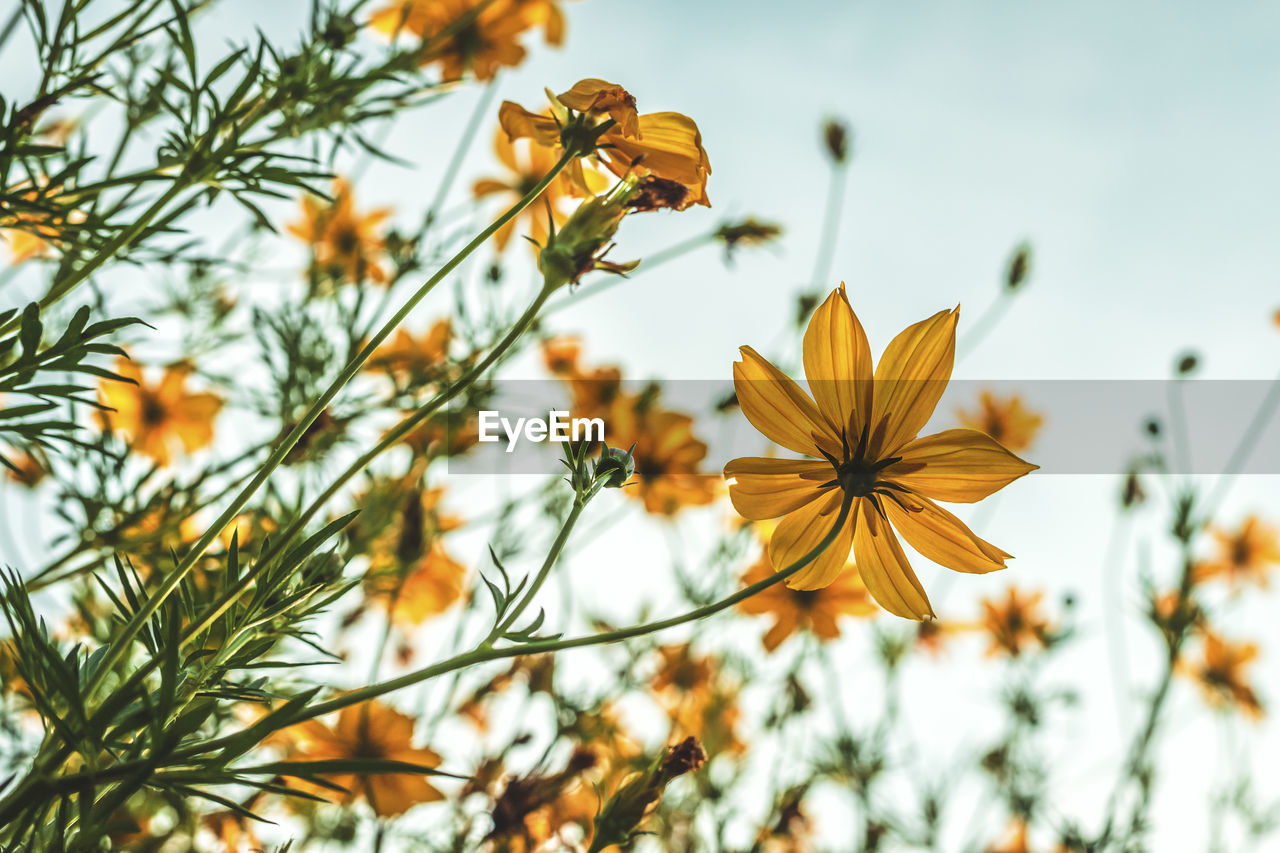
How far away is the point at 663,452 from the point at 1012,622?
1.29m

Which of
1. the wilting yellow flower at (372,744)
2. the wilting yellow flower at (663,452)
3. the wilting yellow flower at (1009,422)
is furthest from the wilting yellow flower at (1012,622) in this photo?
the wilting yellow flower at (372,744)

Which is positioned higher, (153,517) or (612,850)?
(153,517)

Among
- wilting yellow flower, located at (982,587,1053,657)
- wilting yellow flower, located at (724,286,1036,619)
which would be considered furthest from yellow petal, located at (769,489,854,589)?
wilting yellow flower, located at (982,587,1053,657)

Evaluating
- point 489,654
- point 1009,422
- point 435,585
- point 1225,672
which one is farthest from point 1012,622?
point 489,654

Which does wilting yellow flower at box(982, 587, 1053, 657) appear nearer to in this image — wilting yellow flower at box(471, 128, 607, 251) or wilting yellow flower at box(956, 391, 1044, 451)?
wilting yellow flower at box(956, 391, 1044, 451)

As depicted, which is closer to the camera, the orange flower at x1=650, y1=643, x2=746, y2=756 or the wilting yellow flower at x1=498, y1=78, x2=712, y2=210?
the wilting yellow flower at x1=498, y1=78, x2=712, y2=210

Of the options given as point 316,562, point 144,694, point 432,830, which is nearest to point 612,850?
point 432,830

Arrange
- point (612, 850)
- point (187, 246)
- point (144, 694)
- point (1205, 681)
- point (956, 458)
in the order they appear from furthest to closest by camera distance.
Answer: point (1205, 681) → point (612, 850) → point (187, 246) → point (956, 458) → point (144, 694)

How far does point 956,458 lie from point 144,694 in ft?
1.40

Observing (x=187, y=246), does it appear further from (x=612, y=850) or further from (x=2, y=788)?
(x=612, y=850)

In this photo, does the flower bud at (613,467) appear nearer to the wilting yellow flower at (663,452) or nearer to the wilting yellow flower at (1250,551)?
the wilting yellow flower at (663,452)

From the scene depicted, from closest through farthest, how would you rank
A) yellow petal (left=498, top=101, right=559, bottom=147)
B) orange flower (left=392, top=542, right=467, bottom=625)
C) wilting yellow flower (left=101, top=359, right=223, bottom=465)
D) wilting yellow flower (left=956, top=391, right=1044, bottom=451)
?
yellow petal (left=498, top=101, right=559, bottom=147)
orange flower (left=392, top=542, right=467, bottom=625)
wilting yellow flower (left=101, top=359, right=223, bottom=465)
wilting yellow flower (left=956, top=391, right=1044, bottom=451)

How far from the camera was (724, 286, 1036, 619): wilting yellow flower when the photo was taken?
0.47 metres

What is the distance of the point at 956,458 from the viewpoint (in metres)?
0.47
